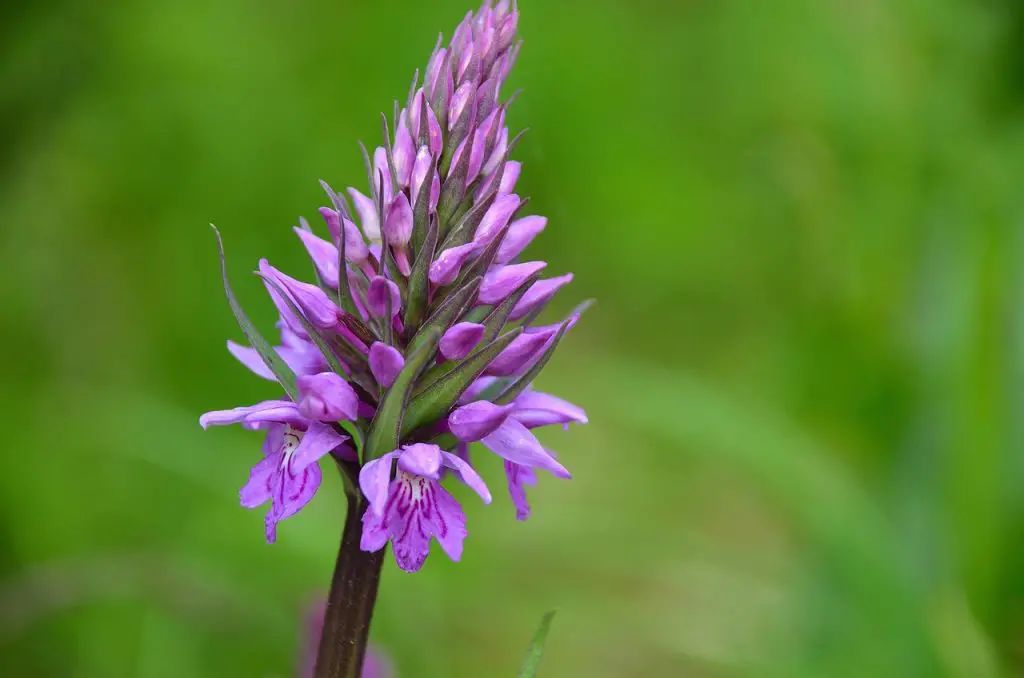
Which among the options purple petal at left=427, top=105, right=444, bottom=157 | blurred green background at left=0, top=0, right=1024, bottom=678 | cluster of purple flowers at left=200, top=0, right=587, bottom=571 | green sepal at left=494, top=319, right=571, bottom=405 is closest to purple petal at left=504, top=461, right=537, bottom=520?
cluster of purple flowers at left=200, top=0, right=587, bottom=571

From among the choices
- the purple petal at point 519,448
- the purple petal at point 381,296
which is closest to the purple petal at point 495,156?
the purple petal at point 381,296

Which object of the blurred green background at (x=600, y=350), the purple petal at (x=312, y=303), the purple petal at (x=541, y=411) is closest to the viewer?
the purple petal at (x=312, y=303)

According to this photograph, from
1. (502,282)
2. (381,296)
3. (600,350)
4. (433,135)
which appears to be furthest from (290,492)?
(600,350)

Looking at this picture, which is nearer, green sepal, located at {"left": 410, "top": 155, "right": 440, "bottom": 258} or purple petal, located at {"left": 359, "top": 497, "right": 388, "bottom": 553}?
purple petal, located at {"left": 359, "top": 497, "right": 388, "bottom": 553}

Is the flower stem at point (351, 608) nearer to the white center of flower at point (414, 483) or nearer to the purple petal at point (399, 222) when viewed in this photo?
the white center of flower at point (414, 483)

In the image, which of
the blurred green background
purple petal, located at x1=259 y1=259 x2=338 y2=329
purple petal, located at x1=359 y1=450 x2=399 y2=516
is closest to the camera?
purple petal, located at x1=359 y1=450 x2=399 y2=516

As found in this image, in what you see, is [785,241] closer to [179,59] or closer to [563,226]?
[563,226]

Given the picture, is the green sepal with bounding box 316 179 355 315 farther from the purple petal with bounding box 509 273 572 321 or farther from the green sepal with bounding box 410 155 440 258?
the purple petal with bounding box 509 273 572 321
